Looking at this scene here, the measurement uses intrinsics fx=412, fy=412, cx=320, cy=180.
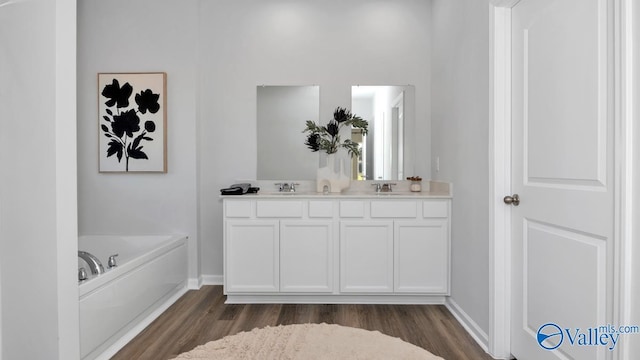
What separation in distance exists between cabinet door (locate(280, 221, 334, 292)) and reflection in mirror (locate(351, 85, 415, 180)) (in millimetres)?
828

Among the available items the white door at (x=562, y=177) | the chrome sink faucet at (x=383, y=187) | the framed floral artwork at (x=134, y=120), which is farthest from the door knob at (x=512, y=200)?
the framed floral artwork at (x=134, y=120)

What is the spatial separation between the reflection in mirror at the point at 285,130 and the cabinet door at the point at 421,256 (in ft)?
3.43

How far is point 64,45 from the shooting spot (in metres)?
1.86

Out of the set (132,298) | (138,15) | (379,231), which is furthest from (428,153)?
(138,15)

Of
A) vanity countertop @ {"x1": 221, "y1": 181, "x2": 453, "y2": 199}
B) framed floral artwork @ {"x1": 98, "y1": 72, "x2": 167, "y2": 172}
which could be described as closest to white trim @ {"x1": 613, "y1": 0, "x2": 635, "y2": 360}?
vanity countertop @ {"x1": 221, "y1": 181, "x2": 453, "y2": 199}

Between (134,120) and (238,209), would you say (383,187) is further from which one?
(134,120)

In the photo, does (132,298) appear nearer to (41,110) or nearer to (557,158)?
(41,110)

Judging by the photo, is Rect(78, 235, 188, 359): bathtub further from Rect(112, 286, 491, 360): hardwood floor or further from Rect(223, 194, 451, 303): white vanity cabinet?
Rect(223, 194, 451, 303): white vanity cabinet

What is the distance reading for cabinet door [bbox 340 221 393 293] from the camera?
126 inches

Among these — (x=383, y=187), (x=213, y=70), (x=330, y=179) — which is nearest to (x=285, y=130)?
(x=330, y=179)

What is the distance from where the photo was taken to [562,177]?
1814 mm

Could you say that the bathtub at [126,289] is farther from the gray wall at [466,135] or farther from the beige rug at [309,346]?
the gray wall at [466,135]

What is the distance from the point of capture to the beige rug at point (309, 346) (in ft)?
7.44

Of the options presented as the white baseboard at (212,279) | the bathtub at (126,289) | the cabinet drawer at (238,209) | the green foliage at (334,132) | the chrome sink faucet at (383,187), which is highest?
the green foliage at (334,132)
